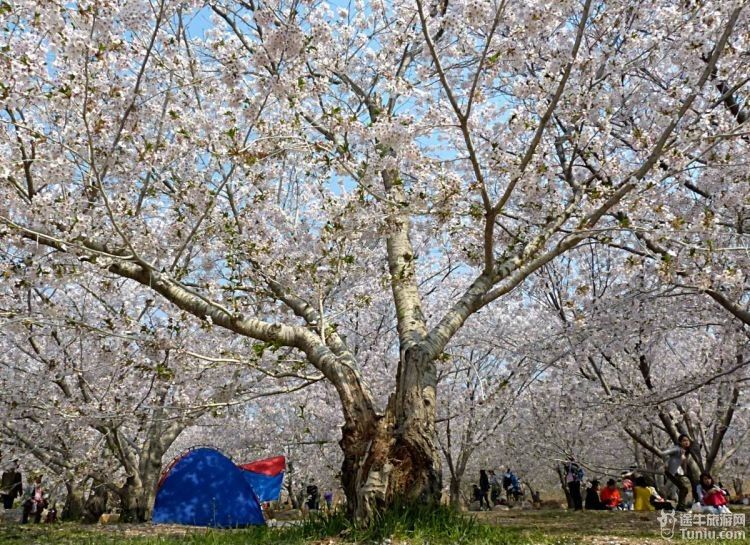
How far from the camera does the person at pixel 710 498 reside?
9.02m

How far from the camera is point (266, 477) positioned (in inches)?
612

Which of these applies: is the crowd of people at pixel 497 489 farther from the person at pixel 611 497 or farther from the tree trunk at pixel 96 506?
the tree trunk at pixel 96 506

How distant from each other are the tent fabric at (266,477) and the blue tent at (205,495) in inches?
153

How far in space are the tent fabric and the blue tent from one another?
3897 millimetres

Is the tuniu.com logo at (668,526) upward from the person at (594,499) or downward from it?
upward

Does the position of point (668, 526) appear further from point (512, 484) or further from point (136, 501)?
point (512, 484)

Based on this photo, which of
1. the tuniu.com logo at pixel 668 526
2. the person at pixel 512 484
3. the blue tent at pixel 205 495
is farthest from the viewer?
the person at pixel 512 484

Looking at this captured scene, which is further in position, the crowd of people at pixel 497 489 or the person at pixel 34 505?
the crowd of people at pixel 497 489

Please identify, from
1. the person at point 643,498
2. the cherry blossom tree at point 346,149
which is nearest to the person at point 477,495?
the person at point 643,498

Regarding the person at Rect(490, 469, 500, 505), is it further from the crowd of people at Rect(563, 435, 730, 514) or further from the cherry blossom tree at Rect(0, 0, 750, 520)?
the cherry blossom tree at Rect(0, 0, 750, 520)

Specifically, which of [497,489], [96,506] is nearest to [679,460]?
[96,506]


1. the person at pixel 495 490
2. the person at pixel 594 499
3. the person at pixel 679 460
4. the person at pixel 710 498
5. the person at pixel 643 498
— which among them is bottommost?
the person at pixel 495 490

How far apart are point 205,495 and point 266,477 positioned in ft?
14.2

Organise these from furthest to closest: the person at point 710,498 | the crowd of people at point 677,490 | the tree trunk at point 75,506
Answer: the tree trunk at point 75,506, the crowd of people at point 677,490, the person at point 710,498
